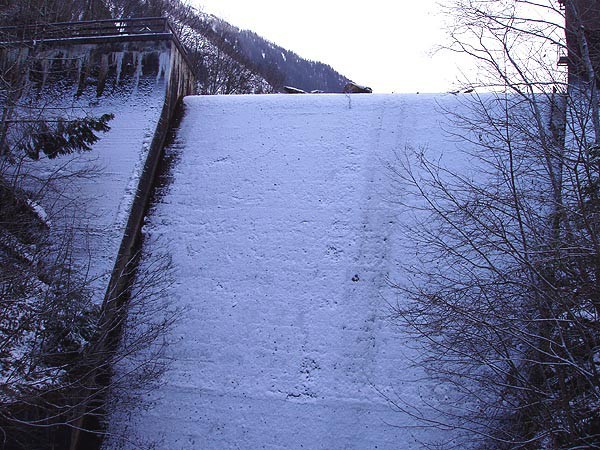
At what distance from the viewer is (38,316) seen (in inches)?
274

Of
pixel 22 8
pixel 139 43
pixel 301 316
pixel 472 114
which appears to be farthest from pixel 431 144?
pixel 22 8

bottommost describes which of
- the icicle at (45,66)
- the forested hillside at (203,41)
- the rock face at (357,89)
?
the icicle at (45,66)

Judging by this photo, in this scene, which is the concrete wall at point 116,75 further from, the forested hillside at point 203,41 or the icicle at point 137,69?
the forested hillside at point 203,41

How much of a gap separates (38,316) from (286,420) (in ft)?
12.7

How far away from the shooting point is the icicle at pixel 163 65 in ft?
39.1

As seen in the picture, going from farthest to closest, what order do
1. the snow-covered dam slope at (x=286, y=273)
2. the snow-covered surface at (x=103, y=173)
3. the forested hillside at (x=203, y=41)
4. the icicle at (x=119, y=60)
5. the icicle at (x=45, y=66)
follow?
the forested hillside at (x=203, y=41) < the icicle at (x=45, y=66) < the icicle at (x=119, y=60) < the snow-covered surface at (x=103, y=173) < the snow-covered dam slope at (x=286, y=273)

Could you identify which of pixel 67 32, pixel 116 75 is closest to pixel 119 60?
pixel 116 75

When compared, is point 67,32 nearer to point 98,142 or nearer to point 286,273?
point 98,142

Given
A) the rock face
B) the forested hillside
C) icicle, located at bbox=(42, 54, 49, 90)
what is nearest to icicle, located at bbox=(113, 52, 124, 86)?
icicle, located at bbox=(42, 54, 49, 90)

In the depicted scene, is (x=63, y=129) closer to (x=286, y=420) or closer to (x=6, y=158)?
(x=6, y=158)

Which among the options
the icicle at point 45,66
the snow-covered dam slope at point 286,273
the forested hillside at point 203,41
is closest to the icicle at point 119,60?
the icicle at point 45,66

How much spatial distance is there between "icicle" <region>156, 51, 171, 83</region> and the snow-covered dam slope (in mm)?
1121

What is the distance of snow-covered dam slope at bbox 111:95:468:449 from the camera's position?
7875 millimetres

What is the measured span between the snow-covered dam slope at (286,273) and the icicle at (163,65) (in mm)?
1121
